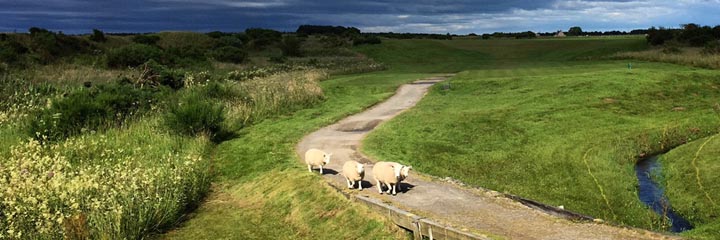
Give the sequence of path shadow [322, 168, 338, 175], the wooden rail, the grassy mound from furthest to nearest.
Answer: the grassy mound < path shadow [322, 168, 338, 175] < the wooden rail

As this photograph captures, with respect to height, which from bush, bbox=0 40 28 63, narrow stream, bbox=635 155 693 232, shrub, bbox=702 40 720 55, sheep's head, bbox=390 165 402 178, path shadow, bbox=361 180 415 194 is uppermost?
shrub, bbox=702 40 720 55

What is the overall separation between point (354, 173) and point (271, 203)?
266 centimetres

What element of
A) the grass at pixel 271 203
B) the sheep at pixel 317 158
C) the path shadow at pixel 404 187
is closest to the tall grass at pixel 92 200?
the grass at pixel 271 203

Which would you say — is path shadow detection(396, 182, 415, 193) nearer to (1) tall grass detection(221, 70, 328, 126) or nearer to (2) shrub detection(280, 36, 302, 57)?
(1) tall grass detection(221, 70, 328, 126)

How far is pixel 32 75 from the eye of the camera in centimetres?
3806

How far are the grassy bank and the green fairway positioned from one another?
98 cm

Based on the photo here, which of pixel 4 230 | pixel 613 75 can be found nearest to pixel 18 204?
pixel 4 230

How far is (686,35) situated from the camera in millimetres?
73000

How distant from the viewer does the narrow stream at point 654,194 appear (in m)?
13.0

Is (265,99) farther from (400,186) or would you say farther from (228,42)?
(228,42)

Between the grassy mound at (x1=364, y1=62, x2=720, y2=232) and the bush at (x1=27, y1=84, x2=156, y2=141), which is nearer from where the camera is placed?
the grassy mound at (x1=364, y1=62, x2=720, y2=232)

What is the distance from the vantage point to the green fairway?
15.4 meters

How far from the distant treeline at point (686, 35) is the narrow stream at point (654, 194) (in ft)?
198

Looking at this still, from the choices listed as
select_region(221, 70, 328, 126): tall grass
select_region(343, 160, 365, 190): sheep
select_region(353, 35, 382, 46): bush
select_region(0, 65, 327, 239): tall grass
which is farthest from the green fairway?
select_region(353, 35, 382, 46): bush
